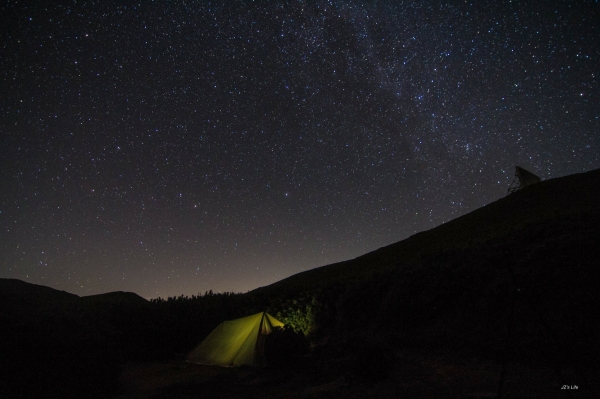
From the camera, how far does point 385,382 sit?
6.39 meters

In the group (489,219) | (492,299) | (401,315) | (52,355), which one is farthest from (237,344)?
(489,219)

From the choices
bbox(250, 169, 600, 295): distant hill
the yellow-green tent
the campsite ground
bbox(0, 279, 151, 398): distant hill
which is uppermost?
bbox(250, 169, 600, 295): distant hill

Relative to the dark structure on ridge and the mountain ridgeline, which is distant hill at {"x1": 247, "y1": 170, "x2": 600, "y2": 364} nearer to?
the mountain ridgeline

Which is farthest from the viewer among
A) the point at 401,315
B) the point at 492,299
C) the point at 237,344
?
the point at 401,315

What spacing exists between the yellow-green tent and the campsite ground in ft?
1.28

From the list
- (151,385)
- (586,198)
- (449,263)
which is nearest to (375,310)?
(449,263)

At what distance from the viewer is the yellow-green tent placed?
994 centimetres

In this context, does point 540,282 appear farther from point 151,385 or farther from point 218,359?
point 151,385

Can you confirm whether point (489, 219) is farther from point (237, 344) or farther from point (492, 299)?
point (237, 344)

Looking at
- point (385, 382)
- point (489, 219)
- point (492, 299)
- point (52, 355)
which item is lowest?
point (385, 382)

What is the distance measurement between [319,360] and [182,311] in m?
8.74

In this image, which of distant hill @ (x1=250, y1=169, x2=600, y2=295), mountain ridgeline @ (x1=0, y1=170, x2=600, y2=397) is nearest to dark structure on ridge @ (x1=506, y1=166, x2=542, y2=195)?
distant hill @ (x1=250, y1=169, x2=600, y2=295)

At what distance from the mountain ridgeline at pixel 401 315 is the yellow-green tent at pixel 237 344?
2.64 m

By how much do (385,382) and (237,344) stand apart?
5.60 metres
